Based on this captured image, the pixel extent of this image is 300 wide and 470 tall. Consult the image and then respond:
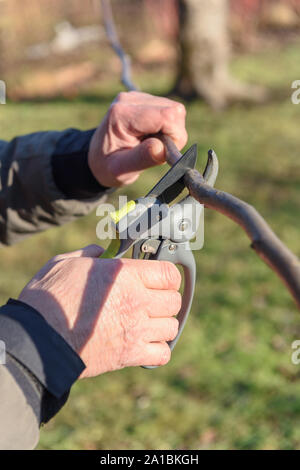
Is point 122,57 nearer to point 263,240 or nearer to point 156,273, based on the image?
point 156,273

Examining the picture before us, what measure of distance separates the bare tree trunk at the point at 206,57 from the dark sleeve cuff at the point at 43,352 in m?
7.37

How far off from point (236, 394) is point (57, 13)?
12.2 m

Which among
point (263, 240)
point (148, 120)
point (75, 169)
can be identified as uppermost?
point (263, 240)

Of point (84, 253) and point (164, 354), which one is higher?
point (84, 253)

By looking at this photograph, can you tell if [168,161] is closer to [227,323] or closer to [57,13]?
[227,323]

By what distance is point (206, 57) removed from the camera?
8211 mm

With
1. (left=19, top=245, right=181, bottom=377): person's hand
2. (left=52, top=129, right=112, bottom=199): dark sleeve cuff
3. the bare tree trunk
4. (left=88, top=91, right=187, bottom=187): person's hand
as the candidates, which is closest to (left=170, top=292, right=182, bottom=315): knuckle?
(left=19, top=245, right=181, bottom=377): person's hand

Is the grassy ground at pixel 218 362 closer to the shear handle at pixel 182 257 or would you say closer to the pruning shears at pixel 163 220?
the shear handle at pixel 182 257

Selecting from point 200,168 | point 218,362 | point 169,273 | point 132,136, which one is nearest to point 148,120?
point 132,136

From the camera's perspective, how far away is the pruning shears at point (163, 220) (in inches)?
55.7

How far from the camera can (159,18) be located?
13.7 metres

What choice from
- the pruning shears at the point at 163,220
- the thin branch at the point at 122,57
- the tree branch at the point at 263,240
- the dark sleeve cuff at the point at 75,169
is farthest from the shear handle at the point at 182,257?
the thin branch at the point at 122,57

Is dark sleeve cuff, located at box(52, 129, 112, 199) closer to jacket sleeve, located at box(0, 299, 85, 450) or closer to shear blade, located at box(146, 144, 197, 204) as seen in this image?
shear blade, located at box(146, 144, 197, 204)

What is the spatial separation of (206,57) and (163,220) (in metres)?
7.32
